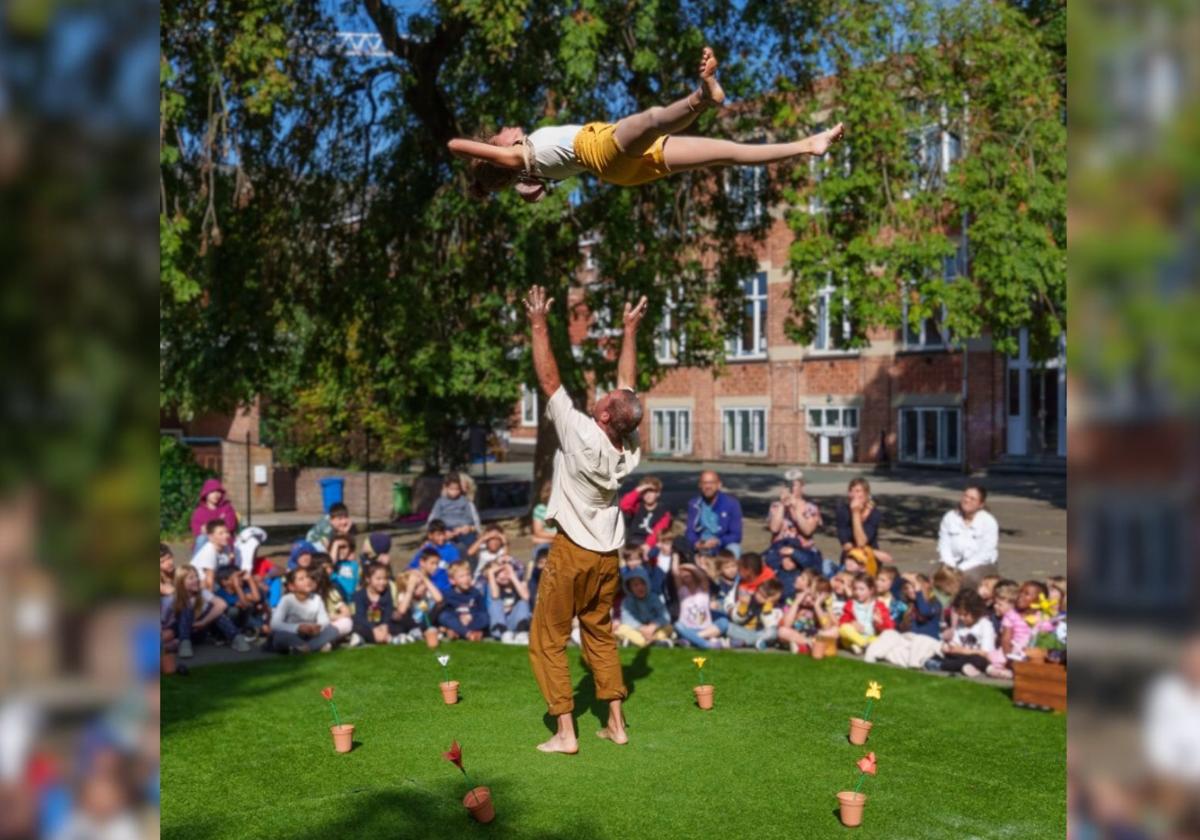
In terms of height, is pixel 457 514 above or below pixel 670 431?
below

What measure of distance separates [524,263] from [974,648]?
28.5 feet

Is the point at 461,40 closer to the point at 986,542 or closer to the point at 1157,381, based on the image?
the point at 986,542

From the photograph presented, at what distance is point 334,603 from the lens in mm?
12141

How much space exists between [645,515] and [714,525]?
30.4 inches

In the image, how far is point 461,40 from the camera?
56.3 ft

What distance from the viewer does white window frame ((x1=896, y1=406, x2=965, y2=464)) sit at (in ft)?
112

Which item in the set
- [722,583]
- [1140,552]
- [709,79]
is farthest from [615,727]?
[1140,552]

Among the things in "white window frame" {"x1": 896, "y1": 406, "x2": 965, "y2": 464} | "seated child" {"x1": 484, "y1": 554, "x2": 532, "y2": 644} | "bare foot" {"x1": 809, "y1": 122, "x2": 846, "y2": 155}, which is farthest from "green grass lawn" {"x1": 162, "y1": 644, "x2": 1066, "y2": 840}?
"white window frame" {"x1": 896, "y1": 406, "x2": 965, "y2": 464}

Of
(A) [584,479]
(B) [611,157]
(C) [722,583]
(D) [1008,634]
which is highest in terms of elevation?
(B) [611,157]

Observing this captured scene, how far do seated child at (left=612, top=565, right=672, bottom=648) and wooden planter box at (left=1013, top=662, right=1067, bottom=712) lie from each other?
367 cm

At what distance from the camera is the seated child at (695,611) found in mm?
11672

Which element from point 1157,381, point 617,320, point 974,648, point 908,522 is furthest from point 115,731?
point 908,522

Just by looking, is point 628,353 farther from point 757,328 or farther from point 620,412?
point 757,328

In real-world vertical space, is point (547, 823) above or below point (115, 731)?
below
